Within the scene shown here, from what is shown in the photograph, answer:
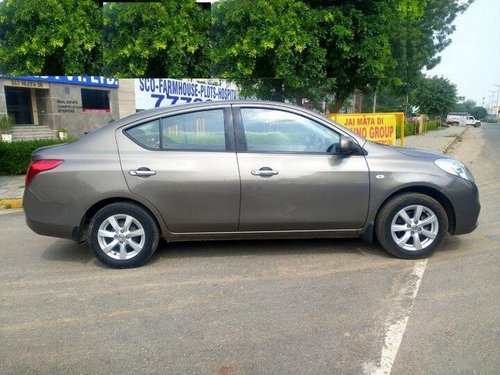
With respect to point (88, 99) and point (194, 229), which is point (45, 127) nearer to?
point (88, 99)

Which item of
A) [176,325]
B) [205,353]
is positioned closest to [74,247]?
[176,325]

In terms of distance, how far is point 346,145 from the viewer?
3998 mm

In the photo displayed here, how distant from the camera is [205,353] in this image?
2.64 metres

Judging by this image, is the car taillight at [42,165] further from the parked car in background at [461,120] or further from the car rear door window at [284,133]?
the parked car in background at [461,120]

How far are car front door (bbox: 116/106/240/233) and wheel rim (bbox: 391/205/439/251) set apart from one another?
66.0 inches

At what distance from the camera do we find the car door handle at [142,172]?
391cm

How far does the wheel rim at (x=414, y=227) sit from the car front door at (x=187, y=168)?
1.68 metres

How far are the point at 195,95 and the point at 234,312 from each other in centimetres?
968

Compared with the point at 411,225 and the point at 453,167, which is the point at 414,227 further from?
the point at 453,167

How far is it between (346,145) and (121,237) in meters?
2.41

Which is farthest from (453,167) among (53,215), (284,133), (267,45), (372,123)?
(372,123)

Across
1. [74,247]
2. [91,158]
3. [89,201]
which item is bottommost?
[74,247]

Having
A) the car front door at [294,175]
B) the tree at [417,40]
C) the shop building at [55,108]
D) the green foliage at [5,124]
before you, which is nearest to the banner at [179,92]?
the tree at [417,40]

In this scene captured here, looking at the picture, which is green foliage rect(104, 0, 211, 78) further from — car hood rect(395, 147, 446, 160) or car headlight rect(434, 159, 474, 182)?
car headlight rect(434, 159, 474, 182)
